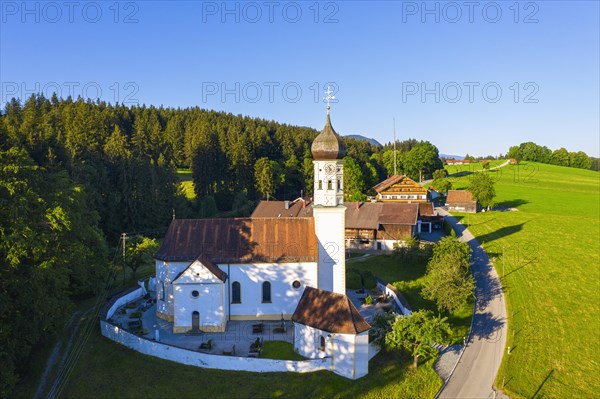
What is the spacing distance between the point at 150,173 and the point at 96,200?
12.0 metres

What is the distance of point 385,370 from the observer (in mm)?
26562

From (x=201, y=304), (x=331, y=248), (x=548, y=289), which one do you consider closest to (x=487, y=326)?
(x=548, y=289)

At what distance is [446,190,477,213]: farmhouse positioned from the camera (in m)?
83.1

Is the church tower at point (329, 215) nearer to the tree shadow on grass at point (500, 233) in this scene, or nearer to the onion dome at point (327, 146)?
the onion dome at point (327, 146)

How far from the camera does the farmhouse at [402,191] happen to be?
85938 mm

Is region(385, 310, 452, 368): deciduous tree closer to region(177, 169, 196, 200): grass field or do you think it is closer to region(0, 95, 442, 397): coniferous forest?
region(0, 95, 442, 397): coniferous forest

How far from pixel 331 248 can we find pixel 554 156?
146m

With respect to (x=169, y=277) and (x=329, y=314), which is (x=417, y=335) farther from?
(x=169, y=277)

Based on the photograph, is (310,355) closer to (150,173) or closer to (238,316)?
(238,316)

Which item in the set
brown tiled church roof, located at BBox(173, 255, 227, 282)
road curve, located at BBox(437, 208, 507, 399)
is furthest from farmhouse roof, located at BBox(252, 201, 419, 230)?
brown tiled church roof, located at BBox(173, 255, 227, 282)

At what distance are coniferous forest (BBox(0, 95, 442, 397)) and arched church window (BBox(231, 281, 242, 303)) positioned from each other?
1051 cm

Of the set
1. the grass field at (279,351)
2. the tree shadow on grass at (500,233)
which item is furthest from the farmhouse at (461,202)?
the grass field at (279,351)

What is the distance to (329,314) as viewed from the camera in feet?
89.4

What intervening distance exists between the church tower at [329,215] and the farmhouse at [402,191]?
182 feet
